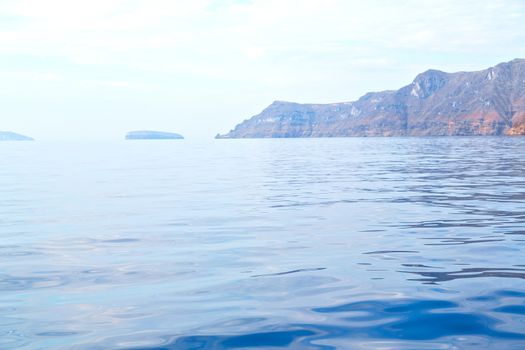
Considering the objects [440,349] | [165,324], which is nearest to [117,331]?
[165,324]

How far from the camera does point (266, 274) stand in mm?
10672

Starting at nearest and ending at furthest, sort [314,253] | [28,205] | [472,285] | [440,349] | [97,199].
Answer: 1. [440,349]
2. [472,285]
3. [314,253]
4. [28,205]
5. [97,199]

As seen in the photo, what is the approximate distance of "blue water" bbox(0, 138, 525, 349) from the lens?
7336 mm

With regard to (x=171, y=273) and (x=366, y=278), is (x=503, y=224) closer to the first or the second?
(x=366, y=278)

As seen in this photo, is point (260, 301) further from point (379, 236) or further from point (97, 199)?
point (97, 199)

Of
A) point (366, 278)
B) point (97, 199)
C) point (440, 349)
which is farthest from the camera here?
point (97, 199)

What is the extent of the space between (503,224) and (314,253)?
6.52m

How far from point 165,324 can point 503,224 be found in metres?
11.5

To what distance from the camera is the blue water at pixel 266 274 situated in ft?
24.1

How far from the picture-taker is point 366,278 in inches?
399

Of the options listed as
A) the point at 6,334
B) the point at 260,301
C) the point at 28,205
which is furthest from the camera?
the point at 28,205

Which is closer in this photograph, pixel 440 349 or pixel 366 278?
pixel 440 349

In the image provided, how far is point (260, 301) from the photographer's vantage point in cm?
884

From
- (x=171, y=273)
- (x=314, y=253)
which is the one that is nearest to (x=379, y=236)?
(x=314, y=253)
